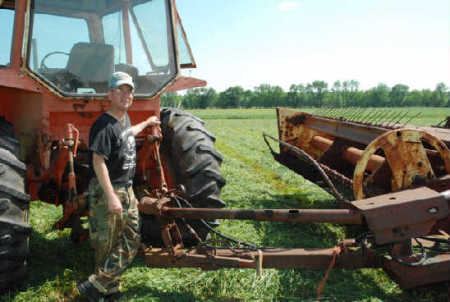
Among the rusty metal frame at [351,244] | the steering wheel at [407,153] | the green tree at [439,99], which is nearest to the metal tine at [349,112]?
the steering wheel at [407,153]

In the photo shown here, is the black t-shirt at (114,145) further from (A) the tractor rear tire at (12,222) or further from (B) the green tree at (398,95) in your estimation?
(B) the green tree at (398,95)

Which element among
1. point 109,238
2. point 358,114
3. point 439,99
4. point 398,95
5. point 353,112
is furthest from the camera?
point 398,95

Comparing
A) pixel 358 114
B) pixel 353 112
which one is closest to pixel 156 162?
pixel 358 114

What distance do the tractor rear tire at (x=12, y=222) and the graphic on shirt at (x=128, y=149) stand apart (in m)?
0.76

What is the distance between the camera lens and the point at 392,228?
8.48 feet

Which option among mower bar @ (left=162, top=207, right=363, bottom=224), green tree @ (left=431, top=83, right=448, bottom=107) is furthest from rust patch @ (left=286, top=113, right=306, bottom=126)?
green tree @ (left=431, top=83, right=448, bottom=107)

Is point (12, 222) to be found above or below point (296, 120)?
below

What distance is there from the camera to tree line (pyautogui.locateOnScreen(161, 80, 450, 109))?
69938 mm

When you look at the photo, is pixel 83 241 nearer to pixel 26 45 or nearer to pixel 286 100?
pixel 26 45

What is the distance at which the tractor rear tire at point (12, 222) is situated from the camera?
8.59ft

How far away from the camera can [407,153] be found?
341 cm

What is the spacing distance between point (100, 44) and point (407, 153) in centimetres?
300

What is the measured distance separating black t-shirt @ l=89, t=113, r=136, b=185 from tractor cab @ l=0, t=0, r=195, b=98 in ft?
2.32

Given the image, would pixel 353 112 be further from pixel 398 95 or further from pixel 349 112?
pixel 398 95
